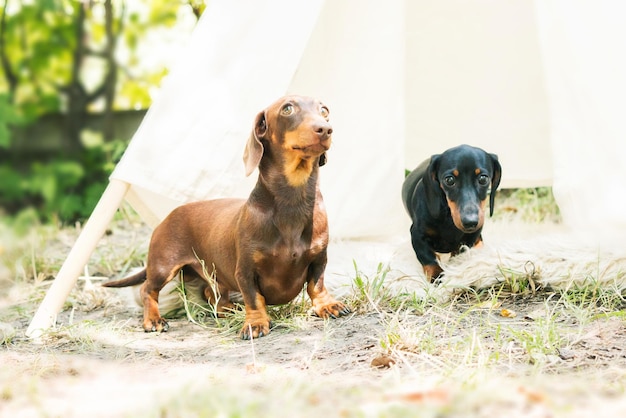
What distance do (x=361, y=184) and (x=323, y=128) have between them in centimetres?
175

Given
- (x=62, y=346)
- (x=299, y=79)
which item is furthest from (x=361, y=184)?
(x=62, y=346)

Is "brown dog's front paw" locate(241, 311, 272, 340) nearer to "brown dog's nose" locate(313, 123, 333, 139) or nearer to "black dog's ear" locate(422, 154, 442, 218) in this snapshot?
"brown dog's nose" locate(313, 123, 333, 139)

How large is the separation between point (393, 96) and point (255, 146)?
1.63 metres

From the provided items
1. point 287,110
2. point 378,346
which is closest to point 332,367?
point 378,346

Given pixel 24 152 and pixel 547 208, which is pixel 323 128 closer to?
pixel 547 208

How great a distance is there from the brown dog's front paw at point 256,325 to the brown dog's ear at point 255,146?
54cm

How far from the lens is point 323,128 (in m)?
2.51

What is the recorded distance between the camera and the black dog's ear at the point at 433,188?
10.8 feet

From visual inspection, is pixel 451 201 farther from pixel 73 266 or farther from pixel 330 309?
pixel 73 266

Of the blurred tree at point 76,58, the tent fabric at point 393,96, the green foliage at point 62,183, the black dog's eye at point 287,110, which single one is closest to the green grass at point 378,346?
the tent fabric at point 393,96

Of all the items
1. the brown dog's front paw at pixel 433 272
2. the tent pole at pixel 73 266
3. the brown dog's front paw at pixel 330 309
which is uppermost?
the tent pole at pixel 73 266

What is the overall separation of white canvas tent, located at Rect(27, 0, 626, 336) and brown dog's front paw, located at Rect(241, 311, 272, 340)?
68cm

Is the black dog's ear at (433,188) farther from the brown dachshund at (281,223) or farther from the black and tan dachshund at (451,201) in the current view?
the brown dachshund at (281,223)

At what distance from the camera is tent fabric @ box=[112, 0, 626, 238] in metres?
3.09
